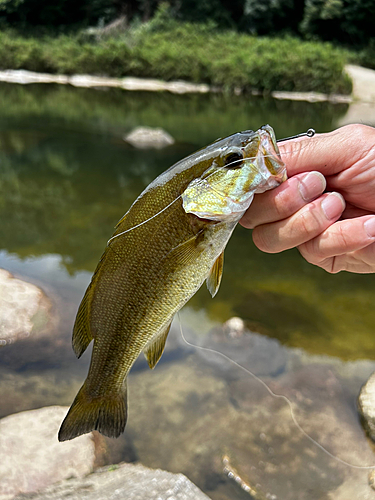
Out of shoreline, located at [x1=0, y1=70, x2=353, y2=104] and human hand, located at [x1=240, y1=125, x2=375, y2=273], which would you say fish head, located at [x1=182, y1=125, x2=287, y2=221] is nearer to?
human hand, located at [x1=240, y1=125, x2=375, y2=273]

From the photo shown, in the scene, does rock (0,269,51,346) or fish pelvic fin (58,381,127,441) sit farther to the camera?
rock (0,269,51,346)

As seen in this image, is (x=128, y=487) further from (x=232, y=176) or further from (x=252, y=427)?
(x=232, y=176)

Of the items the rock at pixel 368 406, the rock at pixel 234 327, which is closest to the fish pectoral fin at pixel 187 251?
the rock at pixel 368 406

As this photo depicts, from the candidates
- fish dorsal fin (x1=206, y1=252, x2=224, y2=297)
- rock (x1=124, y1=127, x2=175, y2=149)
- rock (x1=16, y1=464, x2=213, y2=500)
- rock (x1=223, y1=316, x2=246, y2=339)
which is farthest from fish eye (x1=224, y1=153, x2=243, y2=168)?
rock (x1=124, y1=127, x2=175, y2=149)

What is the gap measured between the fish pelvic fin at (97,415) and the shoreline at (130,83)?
26.5 meters

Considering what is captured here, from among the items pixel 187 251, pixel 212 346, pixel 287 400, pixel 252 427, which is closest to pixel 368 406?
pixel 287 400

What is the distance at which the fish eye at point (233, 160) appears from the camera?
6.70 ft

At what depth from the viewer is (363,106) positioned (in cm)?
2414

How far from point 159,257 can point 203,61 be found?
28683mm

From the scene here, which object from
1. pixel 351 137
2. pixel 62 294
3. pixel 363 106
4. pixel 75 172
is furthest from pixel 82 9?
pixel 351 137

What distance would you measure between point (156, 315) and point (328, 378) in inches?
→ 145

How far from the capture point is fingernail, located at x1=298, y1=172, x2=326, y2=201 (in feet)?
7.46

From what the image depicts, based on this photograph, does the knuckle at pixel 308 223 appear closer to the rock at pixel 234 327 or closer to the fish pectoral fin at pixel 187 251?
the fish pectoral fin at pixel 187 251

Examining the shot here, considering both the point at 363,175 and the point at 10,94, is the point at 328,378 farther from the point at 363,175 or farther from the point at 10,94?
the point at 10,94
